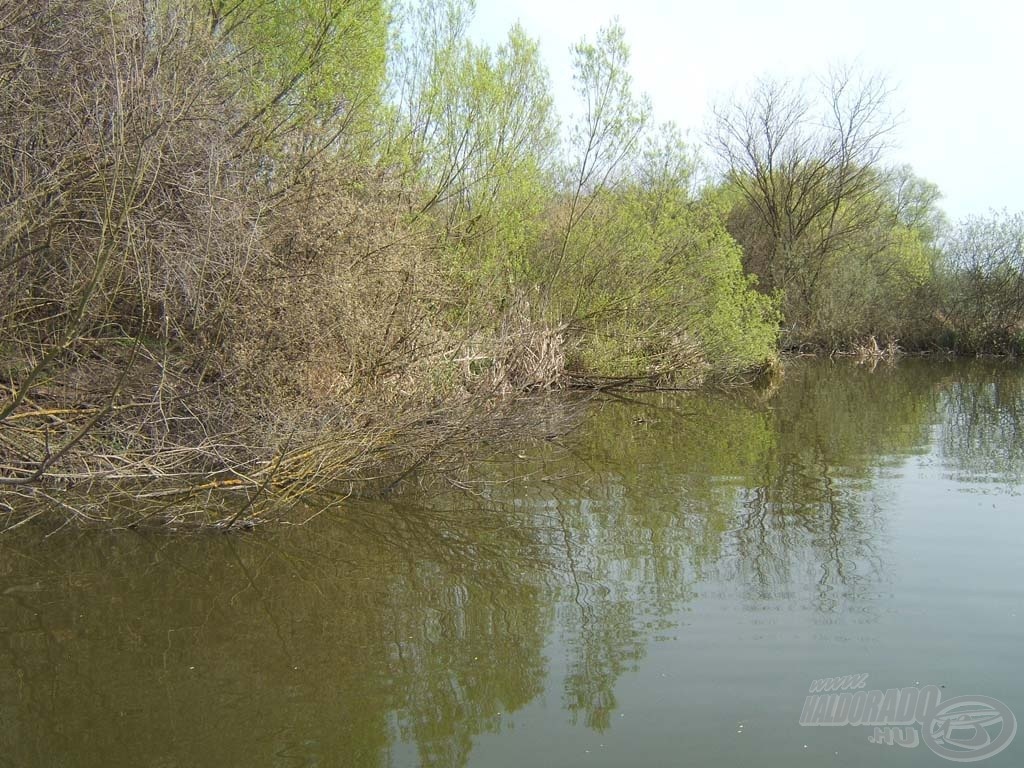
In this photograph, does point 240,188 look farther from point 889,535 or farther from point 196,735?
point 889,535

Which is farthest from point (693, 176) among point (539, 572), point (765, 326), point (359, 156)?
point (539, 572)

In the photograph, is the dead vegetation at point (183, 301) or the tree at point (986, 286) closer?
the dead vegetation at point (183, 301)

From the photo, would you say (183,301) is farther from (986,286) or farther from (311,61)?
(986,286)

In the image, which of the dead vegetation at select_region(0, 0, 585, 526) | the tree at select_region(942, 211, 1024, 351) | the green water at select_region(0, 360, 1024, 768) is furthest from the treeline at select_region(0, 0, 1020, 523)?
the tree at select_region(942, 211, 1024, 351)

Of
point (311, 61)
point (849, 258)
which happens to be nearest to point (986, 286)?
point (849, 258)

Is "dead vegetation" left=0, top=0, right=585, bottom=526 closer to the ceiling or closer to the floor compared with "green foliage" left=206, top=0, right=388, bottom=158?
closer to the floor

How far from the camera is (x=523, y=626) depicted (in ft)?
18.7

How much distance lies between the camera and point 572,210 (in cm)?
1903

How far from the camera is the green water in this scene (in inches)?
168

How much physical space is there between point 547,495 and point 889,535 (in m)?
3.50

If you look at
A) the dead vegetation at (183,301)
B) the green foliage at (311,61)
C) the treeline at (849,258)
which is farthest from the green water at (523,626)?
the treeline at (849,258)

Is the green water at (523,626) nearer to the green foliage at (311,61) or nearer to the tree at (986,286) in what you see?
the green foliage at (311,61)

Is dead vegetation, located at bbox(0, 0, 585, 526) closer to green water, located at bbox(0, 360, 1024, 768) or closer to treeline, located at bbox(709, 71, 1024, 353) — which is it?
green water, located at bbox(0, 360, 1024, 768)

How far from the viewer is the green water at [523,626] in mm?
4266
